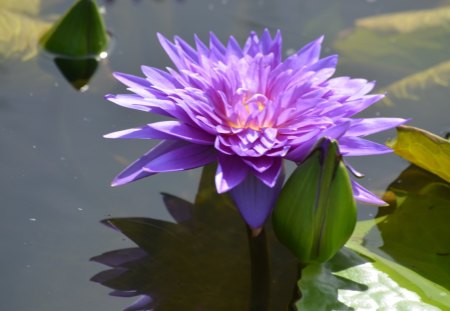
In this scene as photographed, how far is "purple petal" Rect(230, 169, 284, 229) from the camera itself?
1105 mm

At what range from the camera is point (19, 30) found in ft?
6.61

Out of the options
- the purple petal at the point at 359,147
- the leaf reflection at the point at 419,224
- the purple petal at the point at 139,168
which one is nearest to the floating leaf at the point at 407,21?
the leaf reflection at the point at 419,224

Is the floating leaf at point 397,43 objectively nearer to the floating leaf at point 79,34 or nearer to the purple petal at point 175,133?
the floating leaf at point 79,34

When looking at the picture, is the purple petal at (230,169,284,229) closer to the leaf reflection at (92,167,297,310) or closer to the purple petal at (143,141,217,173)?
the purple petal at (143,141,217,173)

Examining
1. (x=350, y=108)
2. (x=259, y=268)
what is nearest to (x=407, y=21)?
(x=350, y=108)

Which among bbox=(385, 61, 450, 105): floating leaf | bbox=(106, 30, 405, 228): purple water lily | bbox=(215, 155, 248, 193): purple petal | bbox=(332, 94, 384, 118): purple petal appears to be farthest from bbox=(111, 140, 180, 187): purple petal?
bbox=(385, 61, 450, 105): floating leaf

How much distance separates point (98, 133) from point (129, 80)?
38 centimetres

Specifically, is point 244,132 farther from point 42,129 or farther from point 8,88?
point 8,88

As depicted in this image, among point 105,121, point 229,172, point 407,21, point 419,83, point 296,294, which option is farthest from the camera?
point 407,21

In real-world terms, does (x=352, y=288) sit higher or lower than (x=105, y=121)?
lower

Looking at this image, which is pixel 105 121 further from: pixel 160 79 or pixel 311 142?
pixel 311 142

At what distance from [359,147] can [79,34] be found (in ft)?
3.12

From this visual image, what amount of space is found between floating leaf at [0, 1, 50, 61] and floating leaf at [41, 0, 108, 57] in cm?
5

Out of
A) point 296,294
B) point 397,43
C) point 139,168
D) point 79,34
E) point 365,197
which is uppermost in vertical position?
point 79,34
